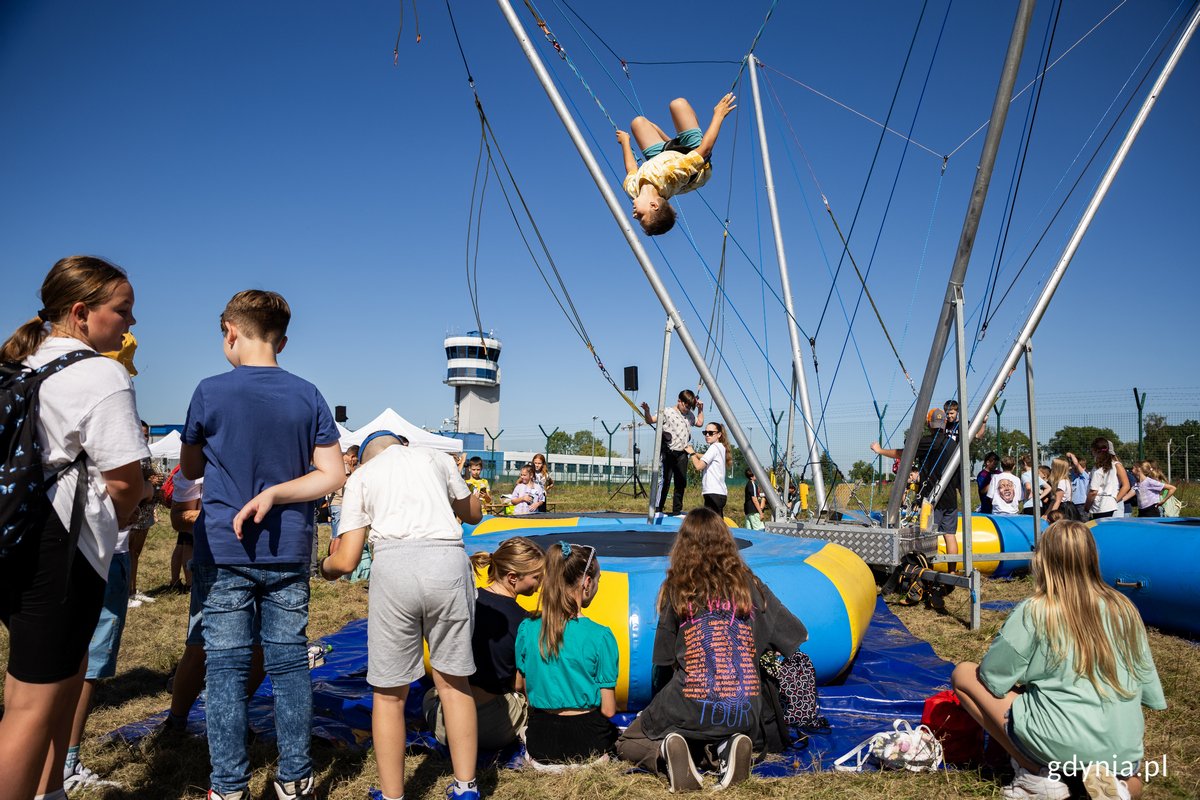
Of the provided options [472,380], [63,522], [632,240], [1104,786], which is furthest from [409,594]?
[472,380]

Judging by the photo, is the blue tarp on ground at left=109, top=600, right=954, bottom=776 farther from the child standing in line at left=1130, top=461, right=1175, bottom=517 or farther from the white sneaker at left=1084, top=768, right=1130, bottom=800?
the child standing in line at left=1130, top=461, right=1175, bottom=517

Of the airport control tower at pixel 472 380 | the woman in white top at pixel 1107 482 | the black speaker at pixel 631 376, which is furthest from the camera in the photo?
the airport control tower at pixel 472 380

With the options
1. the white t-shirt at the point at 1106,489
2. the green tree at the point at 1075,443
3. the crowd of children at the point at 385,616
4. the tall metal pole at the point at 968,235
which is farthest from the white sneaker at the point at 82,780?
the green tree at the point at 1075,443

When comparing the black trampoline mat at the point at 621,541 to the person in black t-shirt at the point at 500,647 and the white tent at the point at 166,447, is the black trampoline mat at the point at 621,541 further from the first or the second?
the white tent at the point at 166,447

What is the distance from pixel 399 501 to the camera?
2322 millimetres

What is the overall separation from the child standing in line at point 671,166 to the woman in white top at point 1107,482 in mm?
5599

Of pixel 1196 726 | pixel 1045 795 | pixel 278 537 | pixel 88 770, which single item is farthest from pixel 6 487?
pixel 1196 726

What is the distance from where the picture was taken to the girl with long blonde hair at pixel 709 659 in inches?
104

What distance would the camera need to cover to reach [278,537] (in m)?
2.20

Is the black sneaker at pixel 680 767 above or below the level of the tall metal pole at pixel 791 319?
below

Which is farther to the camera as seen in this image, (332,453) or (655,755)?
(655,755)

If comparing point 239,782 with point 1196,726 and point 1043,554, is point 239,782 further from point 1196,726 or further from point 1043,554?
point 1196,726

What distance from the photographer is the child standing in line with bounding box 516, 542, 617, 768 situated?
2701mm

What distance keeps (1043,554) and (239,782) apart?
236 centimetres
